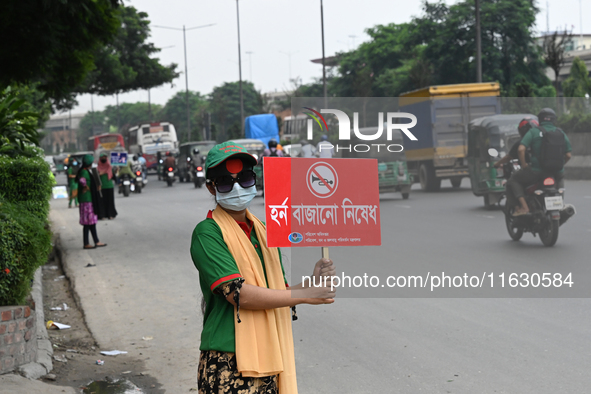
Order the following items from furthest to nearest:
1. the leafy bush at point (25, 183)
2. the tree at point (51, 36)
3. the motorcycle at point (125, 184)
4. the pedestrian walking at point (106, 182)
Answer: the motorcycle at point (125, 184) < the pedestrian walking at point (106, 182) < the tree at point (51, 36) < the leafy bush at point (25, 183)

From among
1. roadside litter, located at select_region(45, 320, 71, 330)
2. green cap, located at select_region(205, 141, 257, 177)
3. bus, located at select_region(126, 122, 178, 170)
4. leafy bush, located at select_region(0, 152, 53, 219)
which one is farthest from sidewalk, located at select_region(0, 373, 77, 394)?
bus, located at select_region(126, 122, 178, 170)

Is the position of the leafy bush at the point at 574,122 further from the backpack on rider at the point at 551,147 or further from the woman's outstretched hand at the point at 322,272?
the woman's outstretched hand at the point at 322,272

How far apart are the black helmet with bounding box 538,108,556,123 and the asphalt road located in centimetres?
107

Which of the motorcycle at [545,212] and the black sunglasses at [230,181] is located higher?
the black sunglasses at [230,181]

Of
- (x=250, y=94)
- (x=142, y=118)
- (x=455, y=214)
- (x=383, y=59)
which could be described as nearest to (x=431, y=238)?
(x=455, y=214)

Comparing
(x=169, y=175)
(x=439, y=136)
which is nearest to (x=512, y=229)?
(x=439, y=136)

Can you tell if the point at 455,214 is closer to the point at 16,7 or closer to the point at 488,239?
the point at 488,239

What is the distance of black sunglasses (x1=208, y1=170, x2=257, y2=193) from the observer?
2705 millimetres

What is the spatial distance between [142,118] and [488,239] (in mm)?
112744

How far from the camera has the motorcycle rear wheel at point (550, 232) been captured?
9.43 m

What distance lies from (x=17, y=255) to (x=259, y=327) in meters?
3.14

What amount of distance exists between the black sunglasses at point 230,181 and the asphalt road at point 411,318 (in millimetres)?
765

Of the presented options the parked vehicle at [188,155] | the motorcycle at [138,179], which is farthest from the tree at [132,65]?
the motorcycle at [138,179]

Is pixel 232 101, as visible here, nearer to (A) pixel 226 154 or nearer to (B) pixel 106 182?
(B) pixel 106 182
